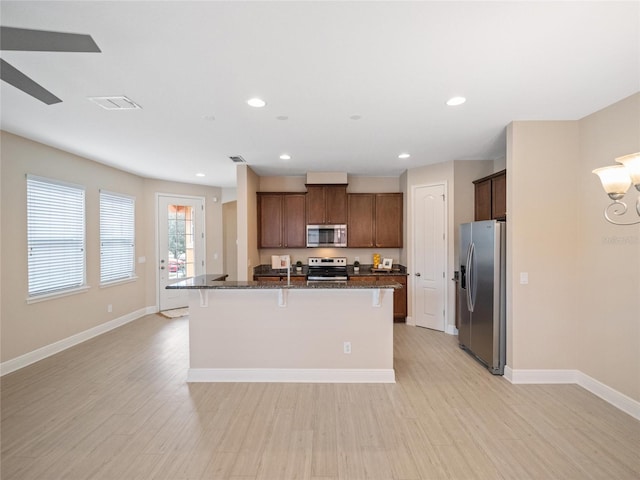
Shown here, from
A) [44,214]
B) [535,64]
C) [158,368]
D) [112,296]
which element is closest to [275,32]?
[535,64]

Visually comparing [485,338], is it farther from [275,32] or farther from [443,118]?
[275,32]

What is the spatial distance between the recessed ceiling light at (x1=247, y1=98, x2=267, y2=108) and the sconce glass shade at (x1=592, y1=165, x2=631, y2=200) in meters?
2.53

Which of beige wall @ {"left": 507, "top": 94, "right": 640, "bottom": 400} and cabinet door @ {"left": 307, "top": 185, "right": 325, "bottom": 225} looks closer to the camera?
beige wall @ {"left": 507, "top": 94, "right": 640, "bottom": 400}

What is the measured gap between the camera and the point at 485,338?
11.4 feet

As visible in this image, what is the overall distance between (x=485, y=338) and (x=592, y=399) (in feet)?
3.23

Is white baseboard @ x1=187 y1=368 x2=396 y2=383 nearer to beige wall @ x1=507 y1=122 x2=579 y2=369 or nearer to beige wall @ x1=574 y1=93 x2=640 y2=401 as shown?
beige wall @ x1=507 y1=122 x2=579 y2=369

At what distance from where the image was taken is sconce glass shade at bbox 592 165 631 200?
188cm

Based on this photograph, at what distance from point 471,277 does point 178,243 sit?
18.0ft

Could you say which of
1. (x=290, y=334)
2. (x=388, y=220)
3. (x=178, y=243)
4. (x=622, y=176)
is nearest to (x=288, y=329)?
(x=290, y=334)

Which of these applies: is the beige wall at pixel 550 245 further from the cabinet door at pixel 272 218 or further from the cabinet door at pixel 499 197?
the cabinet door at pixel 272 218

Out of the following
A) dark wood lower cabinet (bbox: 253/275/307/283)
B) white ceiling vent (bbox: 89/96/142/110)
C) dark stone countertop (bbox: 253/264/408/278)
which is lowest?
dark wood lower cabinet (bbox: 253/275/307/283)

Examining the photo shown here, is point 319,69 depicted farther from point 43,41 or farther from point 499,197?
point 499,197

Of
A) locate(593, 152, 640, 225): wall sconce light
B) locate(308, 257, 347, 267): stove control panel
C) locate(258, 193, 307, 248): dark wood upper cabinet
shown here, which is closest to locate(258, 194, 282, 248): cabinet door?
locate(258, 193, 307, 248): dark wood upper cabinet

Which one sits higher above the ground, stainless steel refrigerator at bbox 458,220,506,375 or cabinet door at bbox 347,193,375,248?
cabinet door at bbox 347,193,375,248
